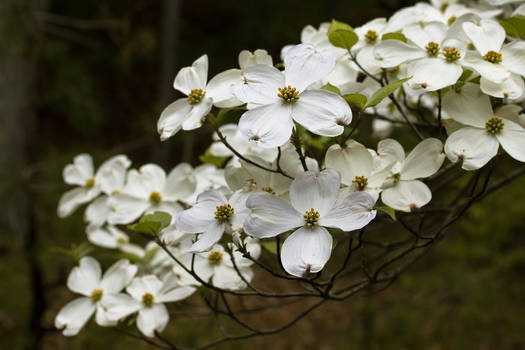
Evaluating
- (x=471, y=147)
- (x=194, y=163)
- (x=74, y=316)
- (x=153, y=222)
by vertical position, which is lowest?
(x=194, y=163)

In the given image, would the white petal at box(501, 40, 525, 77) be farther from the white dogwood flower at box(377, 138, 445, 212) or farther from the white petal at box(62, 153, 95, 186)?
the white petal at box(62, 153, 95, 186)

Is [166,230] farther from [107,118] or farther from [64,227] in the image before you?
[107,118]

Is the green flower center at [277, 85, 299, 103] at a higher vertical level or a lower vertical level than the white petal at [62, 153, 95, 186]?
higher

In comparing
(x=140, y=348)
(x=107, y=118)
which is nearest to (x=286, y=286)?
(x=140, y=348)

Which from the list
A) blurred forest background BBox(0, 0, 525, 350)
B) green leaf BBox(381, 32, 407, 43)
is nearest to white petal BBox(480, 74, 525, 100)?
green leaf BBox(381, 32, 407, 43)

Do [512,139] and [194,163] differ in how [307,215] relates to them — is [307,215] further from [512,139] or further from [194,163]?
[194,163]

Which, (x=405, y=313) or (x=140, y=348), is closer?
(x=140, y=348)

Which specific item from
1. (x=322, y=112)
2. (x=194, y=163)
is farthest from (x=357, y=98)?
(x=194, y=163)
